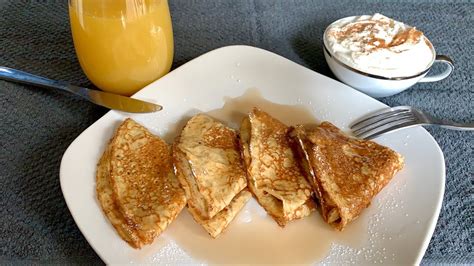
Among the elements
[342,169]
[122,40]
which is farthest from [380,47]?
[122,40]

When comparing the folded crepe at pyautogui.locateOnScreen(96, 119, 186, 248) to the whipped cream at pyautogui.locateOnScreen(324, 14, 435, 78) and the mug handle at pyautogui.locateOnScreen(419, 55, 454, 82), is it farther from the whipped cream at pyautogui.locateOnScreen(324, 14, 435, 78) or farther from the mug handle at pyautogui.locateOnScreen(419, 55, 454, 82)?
the mug handle at pyautogui.locateOnScreen(419, 55, 454, 82)

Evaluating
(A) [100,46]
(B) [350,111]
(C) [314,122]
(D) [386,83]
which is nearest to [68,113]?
(A) [100,46]

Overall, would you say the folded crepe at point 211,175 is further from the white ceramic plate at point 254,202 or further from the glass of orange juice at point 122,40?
the glass of orange juice at point 122,40

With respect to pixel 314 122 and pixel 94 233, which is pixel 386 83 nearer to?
pixel 314 122

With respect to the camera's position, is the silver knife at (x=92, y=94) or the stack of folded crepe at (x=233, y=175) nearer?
the stack of folded crepe at (x=233, y=175)

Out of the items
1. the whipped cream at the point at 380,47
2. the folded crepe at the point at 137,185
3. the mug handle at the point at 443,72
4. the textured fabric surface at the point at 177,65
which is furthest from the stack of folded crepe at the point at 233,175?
the mug handle at the point at 443,72
